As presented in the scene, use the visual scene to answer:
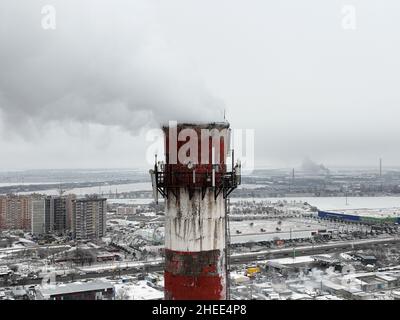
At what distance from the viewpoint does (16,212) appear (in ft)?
153

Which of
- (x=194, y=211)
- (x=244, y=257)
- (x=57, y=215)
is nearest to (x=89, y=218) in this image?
(x=57, y=215)

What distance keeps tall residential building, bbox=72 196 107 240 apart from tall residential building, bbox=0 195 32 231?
376 inches

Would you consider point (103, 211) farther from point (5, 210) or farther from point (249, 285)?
point (249, 285)

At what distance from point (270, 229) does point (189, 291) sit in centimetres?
3882

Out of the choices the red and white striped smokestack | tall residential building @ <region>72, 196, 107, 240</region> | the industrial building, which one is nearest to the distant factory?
tall residential building @ <region>72, 196, 107, 240</region>

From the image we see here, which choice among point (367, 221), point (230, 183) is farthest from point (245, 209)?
point (230, 183)

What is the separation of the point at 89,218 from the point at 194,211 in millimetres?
36068

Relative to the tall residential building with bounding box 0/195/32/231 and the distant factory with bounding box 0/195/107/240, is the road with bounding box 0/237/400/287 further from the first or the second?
the tall residential building with bounding box 0/195/32/231

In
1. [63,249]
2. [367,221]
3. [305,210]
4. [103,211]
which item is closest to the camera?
[63,249]

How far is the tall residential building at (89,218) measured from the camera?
1507 inches

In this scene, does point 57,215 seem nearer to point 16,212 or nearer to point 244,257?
point 16,212

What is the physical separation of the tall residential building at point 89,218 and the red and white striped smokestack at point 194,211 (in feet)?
115
